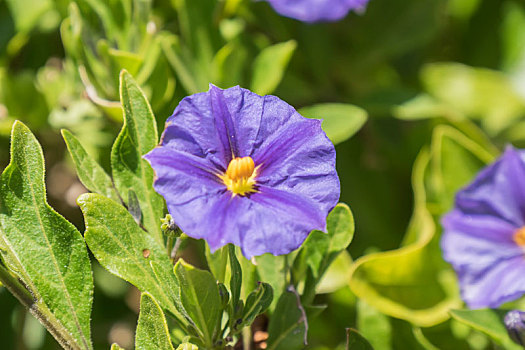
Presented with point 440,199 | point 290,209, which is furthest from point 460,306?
point 290,209

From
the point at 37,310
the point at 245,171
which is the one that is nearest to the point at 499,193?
the point at 245,171

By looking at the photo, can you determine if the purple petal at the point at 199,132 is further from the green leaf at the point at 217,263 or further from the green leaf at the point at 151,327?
the green leaf at the point at 151,327

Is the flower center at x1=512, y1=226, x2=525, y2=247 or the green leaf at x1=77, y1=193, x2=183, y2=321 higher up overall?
the green leaf at x1=77, y1=193, x2=183, y2=321

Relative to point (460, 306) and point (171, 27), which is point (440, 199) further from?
point (171, 27)

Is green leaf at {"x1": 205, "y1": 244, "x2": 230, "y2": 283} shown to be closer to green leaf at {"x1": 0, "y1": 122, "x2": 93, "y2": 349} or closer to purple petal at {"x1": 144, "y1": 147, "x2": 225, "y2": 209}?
purple petal at {"x1": 144, "y1": 147, "x2": 225, "y2": 209}

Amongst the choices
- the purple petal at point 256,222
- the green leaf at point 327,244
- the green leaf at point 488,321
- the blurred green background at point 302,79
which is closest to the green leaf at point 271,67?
the blurred green background at point 302,79

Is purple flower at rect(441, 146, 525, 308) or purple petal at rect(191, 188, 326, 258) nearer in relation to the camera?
purple petal at rect(191, 188, 326, 258)

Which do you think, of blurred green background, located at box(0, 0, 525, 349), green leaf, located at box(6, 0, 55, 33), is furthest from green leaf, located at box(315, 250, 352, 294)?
green leaf, located at box(6, 0, 55, 33)
